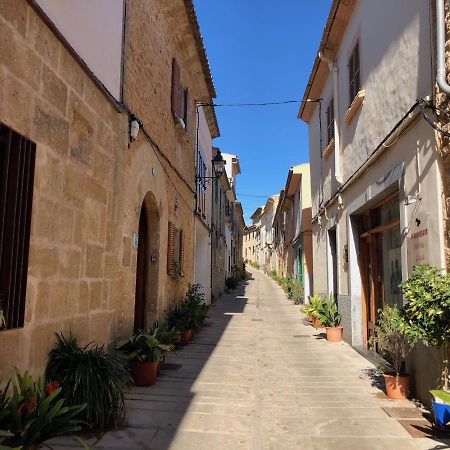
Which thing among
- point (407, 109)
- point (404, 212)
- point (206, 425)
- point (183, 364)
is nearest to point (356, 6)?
point (407, 109)

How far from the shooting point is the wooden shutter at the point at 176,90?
30.0ft

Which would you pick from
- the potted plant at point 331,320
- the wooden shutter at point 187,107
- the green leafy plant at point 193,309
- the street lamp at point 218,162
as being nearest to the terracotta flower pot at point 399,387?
the potted plant at point 331,320

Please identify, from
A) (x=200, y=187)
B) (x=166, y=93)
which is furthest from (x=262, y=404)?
(x=200, y=187)

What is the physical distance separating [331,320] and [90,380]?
6611 mm

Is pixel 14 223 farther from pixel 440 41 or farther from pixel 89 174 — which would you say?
pixel 440 41

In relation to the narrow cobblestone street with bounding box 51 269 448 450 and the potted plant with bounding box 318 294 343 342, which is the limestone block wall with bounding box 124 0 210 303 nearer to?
the narrow cobblestone street with bounding box 51 269 448 450

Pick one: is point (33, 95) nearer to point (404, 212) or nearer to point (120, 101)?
point (120, 101)

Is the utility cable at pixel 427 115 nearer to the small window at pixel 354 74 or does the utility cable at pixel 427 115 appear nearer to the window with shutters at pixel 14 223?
the small window at pixel 354 74

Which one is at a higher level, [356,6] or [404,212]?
[356,6]

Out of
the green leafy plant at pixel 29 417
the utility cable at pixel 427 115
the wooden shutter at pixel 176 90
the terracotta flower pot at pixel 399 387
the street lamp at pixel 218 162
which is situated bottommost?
the terracotta flower pot at pixel 399 387

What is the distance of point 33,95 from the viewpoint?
373cm

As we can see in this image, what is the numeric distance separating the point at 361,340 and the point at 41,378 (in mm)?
6248

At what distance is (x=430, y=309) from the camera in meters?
3.97

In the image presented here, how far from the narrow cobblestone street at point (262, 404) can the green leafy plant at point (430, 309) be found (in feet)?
2.79
